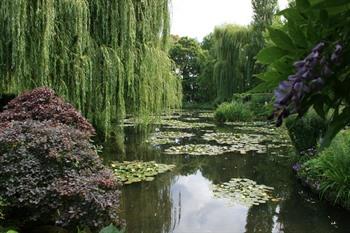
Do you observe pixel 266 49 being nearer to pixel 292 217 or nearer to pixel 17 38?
pixel 292 217

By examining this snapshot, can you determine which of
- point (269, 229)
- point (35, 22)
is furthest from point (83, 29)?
point (269, 229)

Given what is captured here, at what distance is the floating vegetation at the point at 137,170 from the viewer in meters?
7.21

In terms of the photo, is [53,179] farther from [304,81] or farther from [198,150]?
[198,150]

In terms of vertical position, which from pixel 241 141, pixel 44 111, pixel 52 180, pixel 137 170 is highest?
pixel 44 111

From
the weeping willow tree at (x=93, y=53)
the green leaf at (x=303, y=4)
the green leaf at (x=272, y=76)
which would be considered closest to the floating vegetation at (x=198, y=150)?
the weeping willow tree at (x=93, y=53)

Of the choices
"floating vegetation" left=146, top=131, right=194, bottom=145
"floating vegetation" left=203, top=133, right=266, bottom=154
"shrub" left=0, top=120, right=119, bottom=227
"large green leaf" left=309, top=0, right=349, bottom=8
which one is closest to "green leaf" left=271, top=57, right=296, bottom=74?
"large green leaf" left=309, top=0, right=349, bottom=8

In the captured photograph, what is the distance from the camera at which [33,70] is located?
264 inches

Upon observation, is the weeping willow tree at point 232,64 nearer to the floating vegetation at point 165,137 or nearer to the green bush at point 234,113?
the green bush at point 234,113

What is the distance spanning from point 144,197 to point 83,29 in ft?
11.0

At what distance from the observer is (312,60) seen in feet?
1.54

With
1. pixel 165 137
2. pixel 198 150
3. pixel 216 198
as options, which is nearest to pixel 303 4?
pixel 216 198

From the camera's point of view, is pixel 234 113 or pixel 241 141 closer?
pixel 241 141

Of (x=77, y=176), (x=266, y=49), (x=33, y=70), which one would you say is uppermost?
(x=33, y=70)

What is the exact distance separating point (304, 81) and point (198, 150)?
10242mm
